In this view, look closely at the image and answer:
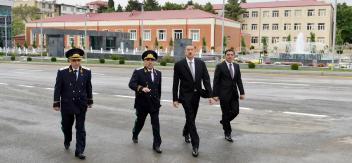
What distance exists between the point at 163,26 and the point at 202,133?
65.4 meters

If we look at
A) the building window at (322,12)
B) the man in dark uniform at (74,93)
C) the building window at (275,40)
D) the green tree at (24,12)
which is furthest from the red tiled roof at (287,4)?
the man in dark uniform at (74,93)

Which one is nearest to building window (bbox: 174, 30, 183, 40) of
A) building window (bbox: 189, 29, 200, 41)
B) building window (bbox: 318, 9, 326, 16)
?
building window (bbox: 189, 29, 200, 41)

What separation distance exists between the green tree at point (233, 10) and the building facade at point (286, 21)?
74.4 inches

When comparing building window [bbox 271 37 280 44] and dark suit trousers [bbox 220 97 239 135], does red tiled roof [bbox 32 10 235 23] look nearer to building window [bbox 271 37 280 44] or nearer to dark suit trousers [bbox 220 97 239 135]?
building window [bbox 271 37 280 44]

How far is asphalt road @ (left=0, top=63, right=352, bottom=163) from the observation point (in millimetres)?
7422

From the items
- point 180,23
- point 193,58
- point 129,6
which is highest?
point 129,6

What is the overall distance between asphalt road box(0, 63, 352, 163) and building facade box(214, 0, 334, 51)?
233 feet

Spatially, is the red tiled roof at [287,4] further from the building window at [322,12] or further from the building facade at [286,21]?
the building window at [322,12]

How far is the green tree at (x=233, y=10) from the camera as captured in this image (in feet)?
311

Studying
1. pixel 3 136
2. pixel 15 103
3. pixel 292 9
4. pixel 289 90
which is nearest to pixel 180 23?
pixel 292 9

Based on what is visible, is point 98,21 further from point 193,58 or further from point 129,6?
point 193,58

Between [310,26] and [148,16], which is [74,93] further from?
[310,26]

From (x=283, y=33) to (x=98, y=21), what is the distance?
37438 mm

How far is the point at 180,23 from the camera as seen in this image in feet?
236
